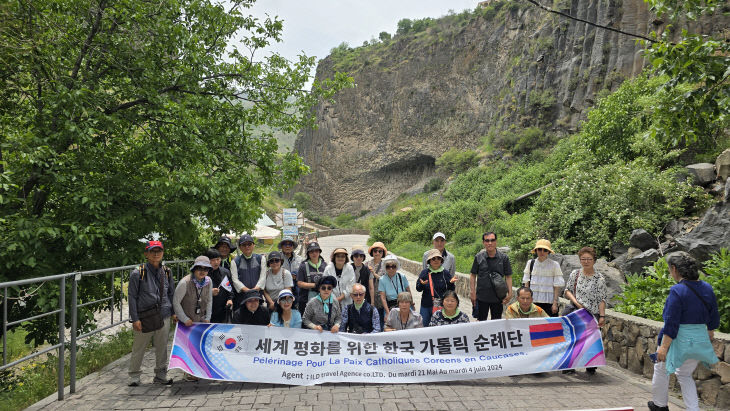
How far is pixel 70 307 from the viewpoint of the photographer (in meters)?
6.34

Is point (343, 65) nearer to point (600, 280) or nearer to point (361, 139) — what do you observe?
point (361, 139)

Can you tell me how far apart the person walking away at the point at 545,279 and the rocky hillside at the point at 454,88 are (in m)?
21.0

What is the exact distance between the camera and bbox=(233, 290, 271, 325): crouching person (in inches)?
230

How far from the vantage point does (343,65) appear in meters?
66.0

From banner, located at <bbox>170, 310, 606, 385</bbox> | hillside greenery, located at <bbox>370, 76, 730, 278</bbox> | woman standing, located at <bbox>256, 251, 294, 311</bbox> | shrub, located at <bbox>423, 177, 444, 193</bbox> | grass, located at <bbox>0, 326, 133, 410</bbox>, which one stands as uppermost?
shrub, located at <bbox>423, 177, 444, 193</bbox>

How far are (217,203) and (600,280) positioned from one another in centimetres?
607

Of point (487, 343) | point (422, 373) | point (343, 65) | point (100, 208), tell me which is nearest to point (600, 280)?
point (487, 343)

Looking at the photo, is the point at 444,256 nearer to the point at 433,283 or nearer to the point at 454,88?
the point at 433,283

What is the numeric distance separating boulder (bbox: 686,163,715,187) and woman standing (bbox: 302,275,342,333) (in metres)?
9.21

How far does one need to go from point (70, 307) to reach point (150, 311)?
205cm

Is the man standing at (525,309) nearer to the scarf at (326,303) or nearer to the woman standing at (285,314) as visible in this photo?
the scarf at (326,303)

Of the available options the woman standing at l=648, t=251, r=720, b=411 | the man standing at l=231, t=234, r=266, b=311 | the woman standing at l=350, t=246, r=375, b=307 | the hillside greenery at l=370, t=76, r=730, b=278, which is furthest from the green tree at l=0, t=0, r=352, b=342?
the hillside greenery at l=370, t=76, r=730, b=278

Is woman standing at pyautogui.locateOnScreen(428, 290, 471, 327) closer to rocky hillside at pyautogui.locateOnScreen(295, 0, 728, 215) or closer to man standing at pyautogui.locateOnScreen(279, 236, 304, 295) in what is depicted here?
man standing at pyautogui.locateOnScreen(279, 236, 304, 295)

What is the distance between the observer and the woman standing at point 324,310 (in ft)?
19.0
